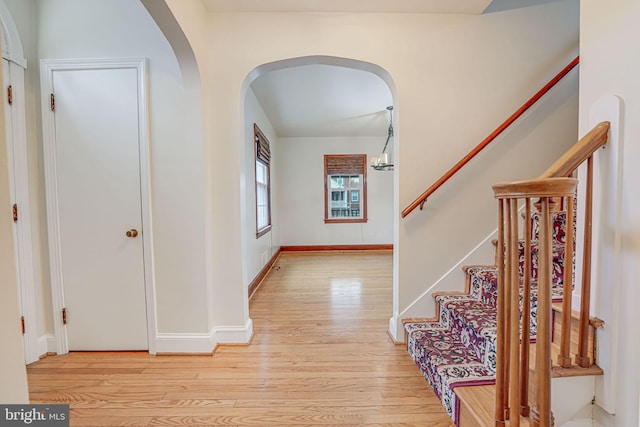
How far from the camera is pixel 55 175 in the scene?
1959mm

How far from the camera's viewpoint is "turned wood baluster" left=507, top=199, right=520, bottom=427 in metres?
0.91

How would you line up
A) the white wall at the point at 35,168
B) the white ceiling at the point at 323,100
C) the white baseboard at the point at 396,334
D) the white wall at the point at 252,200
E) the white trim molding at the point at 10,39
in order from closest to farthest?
1. the white trim molding at the point at 10,39
2. the white wall at the point at 35,168
3. the white baseboard at the point at 396,334
4. the white ceiling at the point at 323,100
5. the white wall at the point at 252,200

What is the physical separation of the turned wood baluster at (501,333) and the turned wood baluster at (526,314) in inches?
2.2

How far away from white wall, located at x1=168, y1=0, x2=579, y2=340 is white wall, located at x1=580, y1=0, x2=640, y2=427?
91 centimetres

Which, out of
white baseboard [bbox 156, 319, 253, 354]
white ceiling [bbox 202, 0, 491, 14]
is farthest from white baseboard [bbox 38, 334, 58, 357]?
white ceiling [bbox 202, 0, 491, 14]

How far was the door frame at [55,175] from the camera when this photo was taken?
1.93 metres

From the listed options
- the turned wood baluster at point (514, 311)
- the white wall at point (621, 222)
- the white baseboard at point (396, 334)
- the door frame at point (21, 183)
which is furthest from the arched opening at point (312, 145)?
the turned wood baluster at point (514, 311)

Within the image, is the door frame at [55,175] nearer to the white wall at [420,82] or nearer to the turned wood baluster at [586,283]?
the white wall at [420,82]

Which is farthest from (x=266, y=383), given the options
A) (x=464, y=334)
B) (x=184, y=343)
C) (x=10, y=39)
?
(x=10, y=39)

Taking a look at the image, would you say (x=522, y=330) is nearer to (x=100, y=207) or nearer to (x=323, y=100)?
(x=100, y=207)

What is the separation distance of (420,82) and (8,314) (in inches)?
93.8

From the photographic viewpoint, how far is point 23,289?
190 cm

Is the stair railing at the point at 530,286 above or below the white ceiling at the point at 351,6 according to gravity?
below

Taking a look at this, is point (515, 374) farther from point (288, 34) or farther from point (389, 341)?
point (288, 34)
